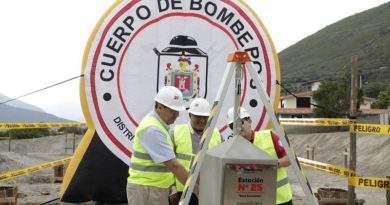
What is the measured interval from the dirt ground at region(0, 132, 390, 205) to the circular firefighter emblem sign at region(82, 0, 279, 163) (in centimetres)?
315

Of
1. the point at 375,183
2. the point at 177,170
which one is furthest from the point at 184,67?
the point at 177,170

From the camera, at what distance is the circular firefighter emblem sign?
679cm

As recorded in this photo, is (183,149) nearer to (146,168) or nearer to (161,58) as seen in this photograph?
(146,168)

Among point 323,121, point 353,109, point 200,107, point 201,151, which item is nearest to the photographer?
point 201,151

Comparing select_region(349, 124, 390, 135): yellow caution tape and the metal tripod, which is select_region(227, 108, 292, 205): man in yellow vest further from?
select_region(349, 124, 390, 135): yellow caution tape

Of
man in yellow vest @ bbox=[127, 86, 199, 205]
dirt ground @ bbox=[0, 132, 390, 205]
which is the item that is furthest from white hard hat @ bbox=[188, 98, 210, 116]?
dirt ground @ bbox=[0, 132, 390, 205]

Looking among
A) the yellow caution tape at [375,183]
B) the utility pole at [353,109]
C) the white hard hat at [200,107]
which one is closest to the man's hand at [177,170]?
the white hard hat at [200,107]

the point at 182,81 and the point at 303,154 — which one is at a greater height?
the point at 182,81

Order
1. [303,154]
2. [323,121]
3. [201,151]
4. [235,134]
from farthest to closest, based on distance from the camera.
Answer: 1. [303,154]
2. [323,121]
3. [235,134]
4. [201,151]

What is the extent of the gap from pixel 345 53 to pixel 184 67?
127 metres

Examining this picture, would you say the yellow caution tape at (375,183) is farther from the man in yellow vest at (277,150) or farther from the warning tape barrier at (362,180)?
the man in yellow vest at (277,150)

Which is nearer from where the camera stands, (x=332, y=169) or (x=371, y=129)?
(x=371, y=129)

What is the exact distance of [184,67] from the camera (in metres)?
7.04

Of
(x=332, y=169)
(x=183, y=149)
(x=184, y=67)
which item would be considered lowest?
(x=332, y=169)
